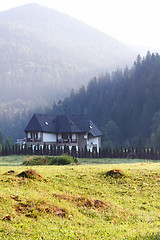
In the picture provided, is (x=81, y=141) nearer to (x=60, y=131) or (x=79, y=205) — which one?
(x=60, y=131)

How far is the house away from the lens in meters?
67.8

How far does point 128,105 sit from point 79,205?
131m

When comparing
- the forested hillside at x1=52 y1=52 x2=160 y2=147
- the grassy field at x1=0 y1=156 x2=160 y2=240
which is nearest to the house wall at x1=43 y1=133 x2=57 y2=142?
the forested hillside at x1=52 y1=52 x2=160 y2=147

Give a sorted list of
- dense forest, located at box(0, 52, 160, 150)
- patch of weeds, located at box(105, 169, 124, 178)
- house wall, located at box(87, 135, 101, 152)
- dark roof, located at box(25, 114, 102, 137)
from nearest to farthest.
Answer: patch of weeds, located at box(105, 169, 124, 178) < dark roof, located at box(25, 114, 102, 137) < house wall, located at box(87, 135, 101, 152) < dense forest, located at box(0, 52, 160, 150)

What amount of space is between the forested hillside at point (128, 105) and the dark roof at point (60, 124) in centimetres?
3666

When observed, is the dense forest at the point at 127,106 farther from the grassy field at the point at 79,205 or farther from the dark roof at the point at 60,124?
the grassy field at the point at 79,205

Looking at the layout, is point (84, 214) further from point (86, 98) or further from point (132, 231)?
point (86, 98)

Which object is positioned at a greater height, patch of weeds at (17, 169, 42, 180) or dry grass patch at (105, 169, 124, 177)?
patch of weeds at (17, 169, 42, 180)

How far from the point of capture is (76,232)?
11.3 m

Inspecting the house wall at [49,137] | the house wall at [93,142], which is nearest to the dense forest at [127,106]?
the house wall at [93,142]

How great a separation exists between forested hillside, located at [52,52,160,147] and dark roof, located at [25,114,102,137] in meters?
36.7

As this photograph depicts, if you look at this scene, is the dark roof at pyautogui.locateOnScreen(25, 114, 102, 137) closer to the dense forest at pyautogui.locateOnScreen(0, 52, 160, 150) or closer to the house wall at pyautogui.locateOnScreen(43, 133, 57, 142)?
the house wall at pyautogui.locateOnScreen(43, 133, 57, 142)

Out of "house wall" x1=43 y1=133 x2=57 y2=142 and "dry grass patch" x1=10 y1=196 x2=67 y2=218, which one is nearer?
"dry grass patch" x1=10 y1=196 x2=67 y2=218

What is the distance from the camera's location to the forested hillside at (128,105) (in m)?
127
